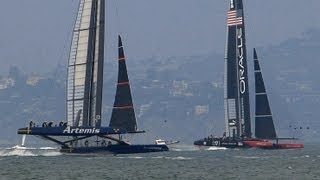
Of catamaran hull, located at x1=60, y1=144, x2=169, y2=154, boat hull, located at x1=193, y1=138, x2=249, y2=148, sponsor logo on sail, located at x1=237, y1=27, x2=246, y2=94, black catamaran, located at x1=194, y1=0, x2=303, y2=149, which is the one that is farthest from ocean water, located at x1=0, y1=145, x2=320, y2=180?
sponsor logo on sail, located at x1=237, y1=27, x2=246, y2=94

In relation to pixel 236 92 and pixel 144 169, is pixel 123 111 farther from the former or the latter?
pixel 236 92

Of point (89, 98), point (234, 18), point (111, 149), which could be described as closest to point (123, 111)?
point (89, 98)

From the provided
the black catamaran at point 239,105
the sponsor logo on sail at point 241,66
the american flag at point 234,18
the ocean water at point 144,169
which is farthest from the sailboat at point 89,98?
the american flag at point 234,18

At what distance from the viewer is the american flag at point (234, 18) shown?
15362cm

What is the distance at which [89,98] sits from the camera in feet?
348

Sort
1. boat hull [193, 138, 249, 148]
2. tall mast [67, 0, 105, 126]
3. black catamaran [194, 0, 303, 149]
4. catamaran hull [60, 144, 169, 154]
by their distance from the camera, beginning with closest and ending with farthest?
catamaran hull [60, 144, 169, 154] → tall mast [67, 0, 105, 126] → boat hull [193, 138, 249, 148] → black catamaran [194, 0, 303, 149]

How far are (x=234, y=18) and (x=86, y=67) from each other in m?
51.6

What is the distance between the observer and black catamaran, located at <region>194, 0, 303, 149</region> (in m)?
148

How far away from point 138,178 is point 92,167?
43.0ft

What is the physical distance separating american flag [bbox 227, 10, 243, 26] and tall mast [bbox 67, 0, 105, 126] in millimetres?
48365

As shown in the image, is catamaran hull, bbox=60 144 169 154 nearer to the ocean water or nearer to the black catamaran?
the ocean water

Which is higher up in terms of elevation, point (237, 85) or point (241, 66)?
point (241, 66)

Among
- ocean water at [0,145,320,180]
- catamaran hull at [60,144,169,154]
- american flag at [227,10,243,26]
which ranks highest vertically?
american flag at [227,10,243,26]

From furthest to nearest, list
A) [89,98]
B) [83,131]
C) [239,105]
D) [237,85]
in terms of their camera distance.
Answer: [237,85], [239,105], [89,98], [83,131]
